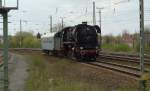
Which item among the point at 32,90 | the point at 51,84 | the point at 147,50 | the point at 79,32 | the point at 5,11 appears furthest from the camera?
the point at 147,50

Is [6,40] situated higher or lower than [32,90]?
higher

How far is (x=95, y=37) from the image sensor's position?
4091 centimetres

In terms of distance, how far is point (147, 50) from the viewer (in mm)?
64188

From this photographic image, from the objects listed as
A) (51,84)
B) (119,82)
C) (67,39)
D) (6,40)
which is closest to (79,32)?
(67,39)

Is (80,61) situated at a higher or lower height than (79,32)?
lower

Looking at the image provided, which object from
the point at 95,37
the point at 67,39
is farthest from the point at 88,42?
the point at 67,39

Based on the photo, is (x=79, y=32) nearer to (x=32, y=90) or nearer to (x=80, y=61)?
(x=80, y=61)

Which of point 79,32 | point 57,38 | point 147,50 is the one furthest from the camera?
point 147,50

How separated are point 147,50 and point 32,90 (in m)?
49.3

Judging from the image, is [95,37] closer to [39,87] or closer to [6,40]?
[39,87]

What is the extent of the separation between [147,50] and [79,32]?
2551 centimetres

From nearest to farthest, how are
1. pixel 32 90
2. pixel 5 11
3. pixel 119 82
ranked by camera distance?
pixel 5 11 → pixel 32 90 → pixel 119 82

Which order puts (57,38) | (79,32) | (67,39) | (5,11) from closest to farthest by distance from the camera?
(5,11), (79,32), (67,39), (57,38)

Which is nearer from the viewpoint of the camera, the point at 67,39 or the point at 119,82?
the point at 119,82
